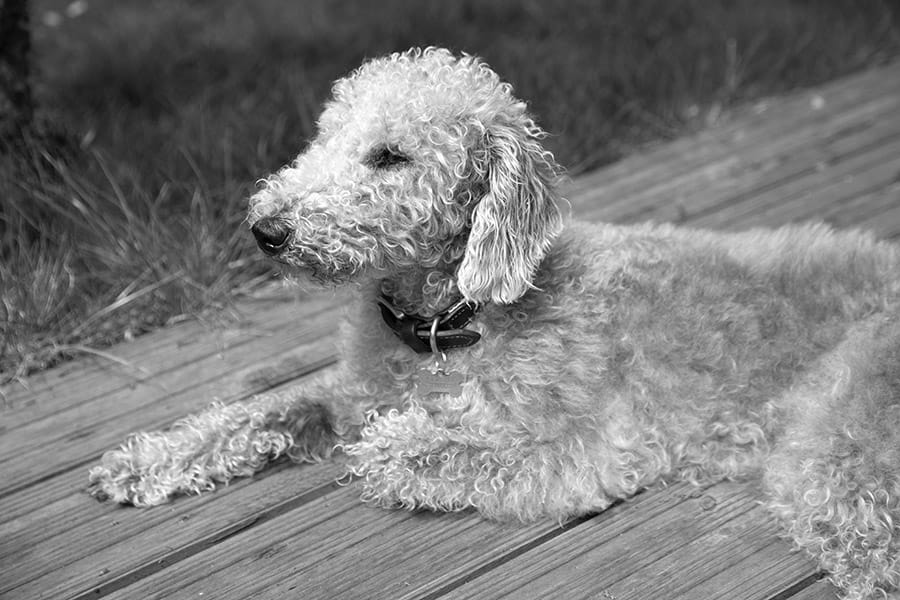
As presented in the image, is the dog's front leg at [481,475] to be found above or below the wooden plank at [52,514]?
above

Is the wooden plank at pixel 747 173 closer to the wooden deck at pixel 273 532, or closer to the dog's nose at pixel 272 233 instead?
the wooden deck at pixel 273 532

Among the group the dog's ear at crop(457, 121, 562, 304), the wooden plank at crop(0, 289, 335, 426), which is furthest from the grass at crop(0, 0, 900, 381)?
the dog's ear at crop(457, 121, 562, 304)

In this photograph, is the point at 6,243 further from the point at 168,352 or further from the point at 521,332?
the point at 521,332

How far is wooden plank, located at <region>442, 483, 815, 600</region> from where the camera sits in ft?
8.83

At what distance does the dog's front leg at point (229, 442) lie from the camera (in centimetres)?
307

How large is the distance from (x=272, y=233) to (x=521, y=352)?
78cm

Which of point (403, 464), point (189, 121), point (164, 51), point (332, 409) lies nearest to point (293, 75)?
point (189, 121)

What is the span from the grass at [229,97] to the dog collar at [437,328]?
4.39 ft

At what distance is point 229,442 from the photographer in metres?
3.15

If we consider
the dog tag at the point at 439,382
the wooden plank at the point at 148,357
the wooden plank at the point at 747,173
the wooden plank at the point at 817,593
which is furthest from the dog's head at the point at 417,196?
the wooden plank at the point at 747,173

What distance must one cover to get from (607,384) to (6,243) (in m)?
2.63

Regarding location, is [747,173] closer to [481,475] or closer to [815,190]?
[815,190]

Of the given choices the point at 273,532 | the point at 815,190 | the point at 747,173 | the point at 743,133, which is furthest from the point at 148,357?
the point at 743,133

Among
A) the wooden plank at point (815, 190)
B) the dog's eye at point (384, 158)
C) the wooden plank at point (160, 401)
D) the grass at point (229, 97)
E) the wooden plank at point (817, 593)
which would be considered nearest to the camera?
the wooden plank at point (817, 593)
